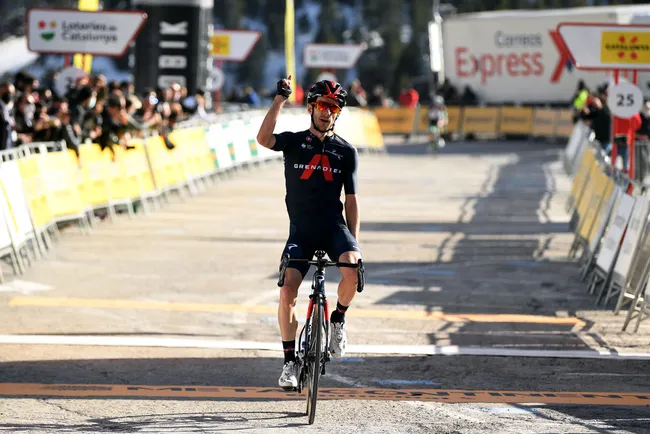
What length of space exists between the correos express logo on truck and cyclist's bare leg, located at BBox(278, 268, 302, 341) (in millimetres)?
41692

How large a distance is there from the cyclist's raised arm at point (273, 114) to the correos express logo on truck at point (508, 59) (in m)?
41.6

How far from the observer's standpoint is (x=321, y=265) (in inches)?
347

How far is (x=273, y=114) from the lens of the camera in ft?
29.5

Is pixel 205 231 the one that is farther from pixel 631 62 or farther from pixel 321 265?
pixel 321 265

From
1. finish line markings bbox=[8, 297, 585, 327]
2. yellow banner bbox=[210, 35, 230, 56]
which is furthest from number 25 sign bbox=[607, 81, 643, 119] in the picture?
yellow banner bbox=[210, 35, 230, 56]

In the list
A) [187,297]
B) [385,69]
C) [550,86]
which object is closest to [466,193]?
[187,297]

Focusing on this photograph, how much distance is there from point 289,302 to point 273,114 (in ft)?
3.95

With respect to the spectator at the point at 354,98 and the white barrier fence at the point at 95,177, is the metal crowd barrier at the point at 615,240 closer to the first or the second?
the white barrier fence at the point at 95,177

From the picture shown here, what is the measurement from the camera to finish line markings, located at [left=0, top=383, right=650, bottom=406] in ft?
31.6

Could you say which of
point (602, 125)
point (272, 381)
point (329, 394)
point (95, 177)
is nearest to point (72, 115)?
point (95, 177)

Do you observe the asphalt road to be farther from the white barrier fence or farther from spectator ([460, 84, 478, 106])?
spectator ([460, 84, 478, 106])

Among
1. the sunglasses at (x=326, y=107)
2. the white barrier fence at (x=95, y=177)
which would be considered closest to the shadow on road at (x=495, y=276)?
the sunglasses at (x=326, y=107)

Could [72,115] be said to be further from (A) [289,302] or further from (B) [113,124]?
(A) [289,302]

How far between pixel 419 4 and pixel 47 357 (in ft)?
321
